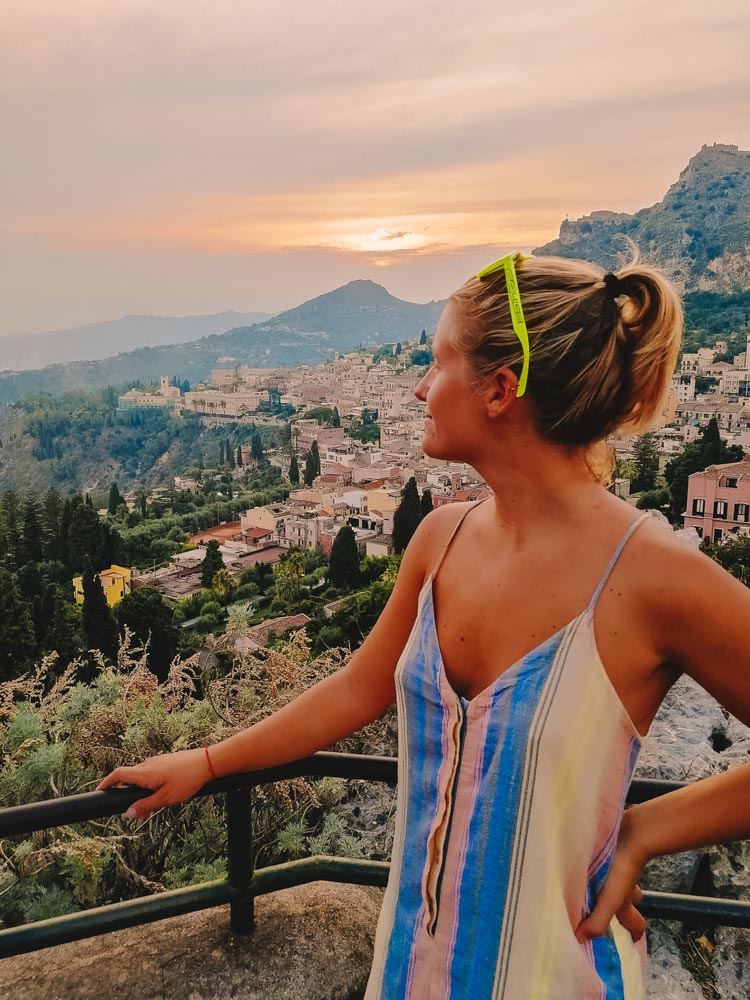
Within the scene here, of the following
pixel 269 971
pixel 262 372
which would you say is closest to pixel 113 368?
pixel 262 372

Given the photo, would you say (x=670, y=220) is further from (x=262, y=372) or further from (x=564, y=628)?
(x=564, y=628)

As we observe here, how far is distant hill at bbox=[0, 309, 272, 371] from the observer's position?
429ft

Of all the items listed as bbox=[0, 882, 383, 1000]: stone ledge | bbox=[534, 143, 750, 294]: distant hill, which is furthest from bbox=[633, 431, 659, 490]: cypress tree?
bbox=[534, 143, 750, 294]: distant hill

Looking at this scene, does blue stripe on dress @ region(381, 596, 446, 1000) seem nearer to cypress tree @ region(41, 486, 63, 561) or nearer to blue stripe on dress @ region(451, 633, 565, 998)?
blue stripe on dress @ region(451, 633, 565, 998)

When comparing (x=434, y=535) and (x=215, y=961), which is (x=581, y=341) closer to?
(x=434, y=535)

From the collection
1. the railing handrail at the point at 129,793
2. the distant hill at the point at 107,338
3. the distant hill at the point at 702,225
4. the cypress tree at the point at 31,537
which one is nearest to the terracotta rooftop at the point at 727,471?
the railing handrail at the point at 129,793

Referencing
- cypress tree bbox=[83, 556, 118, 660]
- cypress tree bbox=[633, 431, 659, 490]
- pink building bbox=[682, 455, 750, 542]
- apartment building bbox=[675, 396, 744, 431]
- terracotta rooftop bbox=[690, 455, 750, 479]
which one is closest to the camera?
cypress tree bbox=[83, 556, 118, 660]

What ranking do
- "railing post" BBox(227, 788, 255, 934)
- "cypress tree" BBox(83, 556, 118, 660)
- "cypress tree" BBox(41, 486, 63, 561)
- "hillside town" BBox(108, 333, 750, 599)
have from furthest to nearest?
1. "cypress tree" BBox(41, 486, 63, 561)
2. "hillside town" BBox(108, 333, 750, 599)
3. "cypress tree" BBox(83, 556, 118, 660)
4. "railing post" BBox(227, 788, 255, 934)

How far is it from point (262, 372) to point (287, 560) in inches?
2657

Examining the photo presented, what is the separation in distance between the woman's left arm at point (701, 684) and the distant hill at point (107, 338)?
12823 centimetres

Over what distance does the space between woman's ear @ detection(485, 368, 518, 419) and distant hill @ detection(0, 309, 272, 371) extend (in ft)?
420

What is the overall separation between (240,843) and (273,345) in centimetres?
13453

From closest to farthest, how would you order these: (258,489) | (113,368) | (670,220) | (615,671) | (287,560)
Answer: (615,671) → (287,560) → (258,489) → (670,220) → (113,368)

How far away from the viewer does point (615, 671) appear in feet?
1.94
